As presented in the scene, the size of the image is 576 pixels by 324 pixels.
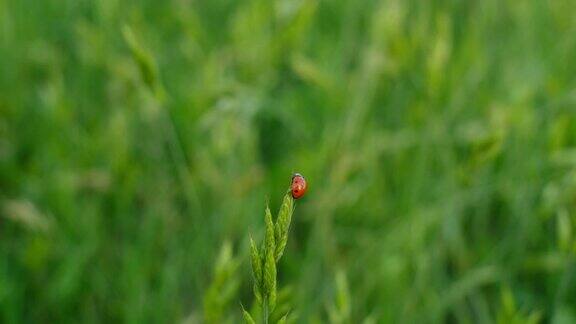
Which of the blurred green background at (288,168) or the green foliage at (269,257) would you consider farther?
the blurred green background at (288,168)

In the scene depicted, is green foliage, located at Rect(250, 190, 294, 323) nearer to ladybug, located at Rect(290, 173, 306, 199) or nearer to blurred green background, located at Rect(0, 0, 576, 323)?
ladybug, located at Rect(290, 173, 306, 199)

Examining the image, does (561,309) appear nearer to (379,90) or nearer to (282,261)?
(282,261)

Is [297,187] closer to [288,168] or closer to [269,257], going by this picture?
[269,257]

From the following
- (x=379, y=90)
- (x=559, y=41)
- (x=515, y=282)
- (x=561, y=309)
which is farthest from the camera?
(x=559, y=41)

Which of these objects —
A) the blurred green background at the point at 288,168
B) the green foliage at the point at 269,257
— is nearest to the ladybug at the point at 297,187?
the green foliage at the point at 269,257

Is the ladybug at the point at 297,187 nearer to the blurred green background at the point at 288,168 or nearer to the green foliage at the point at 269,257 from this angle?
the green foliage at the point at 269,257

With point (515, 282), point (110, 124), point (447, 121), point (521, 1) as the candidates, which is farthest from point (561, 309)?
point (521, 1)

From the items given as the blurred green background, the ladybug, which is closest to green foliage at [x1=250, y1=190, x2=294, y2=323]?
the ladybug

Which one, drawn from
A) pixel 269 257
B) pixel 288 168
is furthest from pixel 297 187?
pixel 288 168
